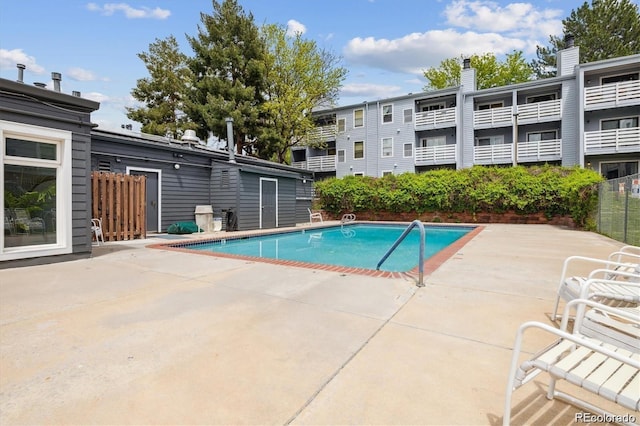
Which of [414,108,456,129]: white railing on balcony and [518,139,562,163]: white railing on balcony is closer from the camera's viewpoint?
[518,139,562,163]: white railing on balcony

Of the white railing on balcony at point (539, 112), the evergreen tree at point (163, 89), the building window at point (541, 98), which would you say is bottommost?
the white railing on balcony at point (539, 112)

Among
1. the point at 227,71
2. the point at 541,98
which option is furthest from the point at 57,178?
the point at 541,98

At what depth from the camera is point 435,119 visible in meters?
22.1

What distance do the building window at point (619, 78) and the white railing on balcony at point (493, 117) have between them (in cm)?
490

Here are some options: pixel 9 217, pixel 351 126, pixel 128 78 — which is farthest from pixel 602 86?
pixel 128 78

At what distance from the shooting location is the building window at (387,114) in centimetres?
2388

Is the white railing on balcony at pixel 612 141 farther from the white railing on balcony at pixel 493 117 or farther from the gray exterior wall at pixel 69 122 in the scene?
the gray exterior wall at pixel 69 122

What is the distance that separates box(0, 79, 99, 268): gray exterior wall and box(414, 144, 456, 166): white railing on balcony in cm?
1985

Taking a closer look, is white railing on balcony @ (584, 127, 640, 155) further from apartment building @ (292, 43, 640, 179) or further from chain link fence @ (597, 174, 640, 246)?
chain link fence @ (597, 174, 640, 246)

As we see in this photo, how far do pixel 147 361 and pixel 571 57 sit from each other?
26420 millimetres

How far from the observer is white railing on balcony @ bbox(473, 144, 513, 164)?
20.4 m

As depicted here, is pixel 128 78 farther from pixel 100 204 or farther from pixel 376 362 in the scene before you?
pixel 376 362

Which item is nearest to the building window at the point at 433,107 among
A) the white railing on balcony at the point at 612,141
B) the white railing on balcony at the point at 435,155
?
the white railing on balcony at the point at 435,155

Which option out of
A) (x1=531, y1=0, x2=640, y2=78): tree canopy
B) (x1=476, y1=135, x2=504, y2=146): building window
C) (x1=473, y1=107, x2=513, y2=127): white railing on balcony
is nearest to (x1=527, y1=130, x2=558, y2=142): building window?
(x1=476, y1=135, x2=504, y2=146): building window
